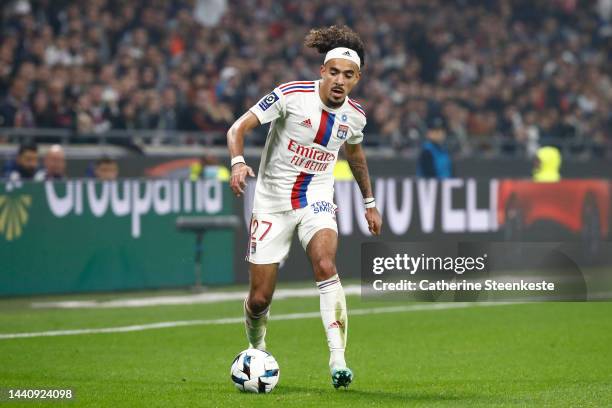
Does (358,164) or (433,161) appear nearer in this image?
(358,164)

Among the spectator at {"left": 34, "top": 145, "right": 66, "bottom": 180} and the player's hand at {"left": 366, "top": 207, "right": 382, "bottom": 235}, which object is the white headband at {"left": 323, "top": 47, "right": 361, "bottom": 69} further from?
the spectator at {"left": 34, "top": 145, "right": 66, "bottom": 180}

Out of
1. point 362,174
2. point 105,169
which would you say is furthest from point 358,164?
point 105,169

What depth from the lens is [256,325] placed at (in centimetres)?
875

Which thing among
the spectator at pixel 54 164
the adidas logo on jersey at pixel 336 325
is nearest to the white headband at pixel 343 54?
the adidas logo on jersey at pixel 336 325

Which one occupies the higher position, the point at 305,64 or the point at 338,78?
the point at 305,64

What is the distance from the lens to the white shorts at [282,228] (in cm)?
852

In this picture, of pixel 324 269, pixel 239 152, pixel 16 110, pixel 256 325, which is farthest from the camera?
pixel 16 110

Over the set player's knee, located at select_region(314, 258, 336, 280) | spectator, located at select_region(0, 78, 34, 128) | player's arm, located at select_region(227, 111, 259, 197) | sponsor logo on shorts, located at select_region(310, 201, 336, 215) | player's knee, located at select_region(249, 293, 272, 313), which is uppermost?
spectator, located at select_region(0, 78, 34, 128)

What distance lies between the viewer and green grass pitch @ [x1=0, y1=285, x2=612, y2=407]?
806 centimetres

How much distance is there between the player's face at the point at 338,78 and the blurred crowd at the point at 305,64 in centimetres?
1129

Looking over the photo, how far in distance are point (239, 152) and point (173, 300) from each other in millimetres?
7657

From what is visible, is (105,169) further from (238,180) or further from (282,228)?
(238,180)

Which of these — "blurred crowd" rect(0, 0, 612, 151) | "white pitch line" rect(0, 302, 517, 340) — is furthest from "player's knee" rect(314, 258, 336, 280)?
"blurred crowd" rect(0, 0, 612, 151)

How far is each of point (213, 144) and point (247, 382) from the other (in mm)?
14447
